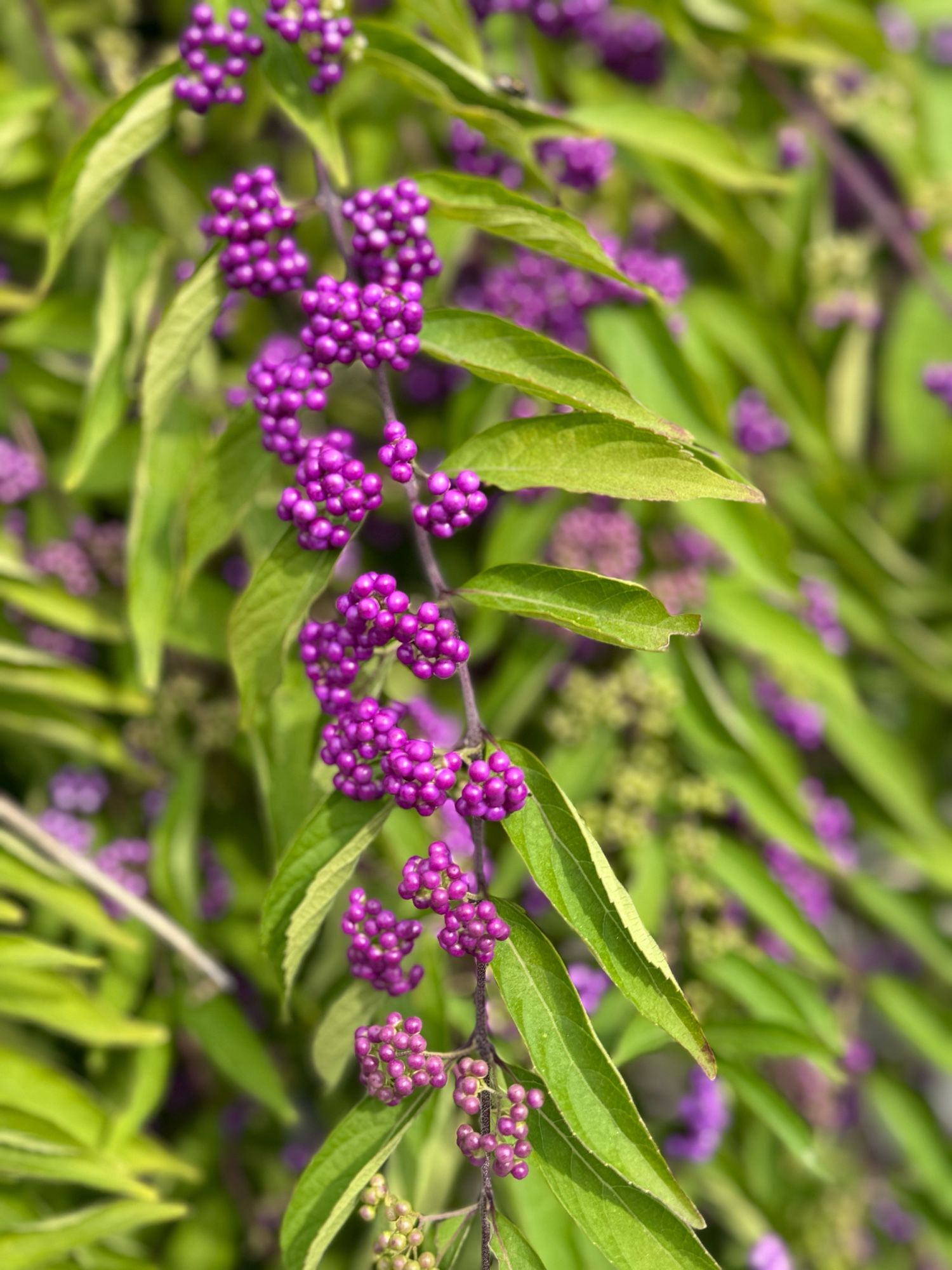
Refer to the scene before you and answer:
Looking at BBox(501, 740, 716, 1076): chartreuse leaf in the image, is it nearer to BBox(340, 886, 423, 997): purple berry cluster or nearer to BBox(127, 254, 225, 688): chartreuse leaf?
BBox(340, 886, 423, 997): purple berry cluster

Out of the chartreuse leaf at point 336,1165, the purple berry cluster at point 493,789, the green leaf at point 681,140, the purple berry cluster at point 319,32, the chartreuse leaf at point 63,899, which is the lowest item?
the chartreuse leaf at point 63,899

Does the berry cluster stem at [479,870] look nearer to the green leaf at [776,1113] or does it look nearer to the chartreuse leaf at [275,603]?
the chartreuse leaf at [275,603]

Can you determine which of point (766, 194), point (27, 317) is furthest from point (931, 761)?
point (27, 317)

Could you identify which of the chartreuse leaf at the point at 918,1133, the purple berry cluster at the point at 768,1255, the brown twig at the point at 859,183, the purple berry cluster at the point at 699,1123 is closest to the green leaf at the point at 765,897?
the purple berry cluster at the point at 699,1123

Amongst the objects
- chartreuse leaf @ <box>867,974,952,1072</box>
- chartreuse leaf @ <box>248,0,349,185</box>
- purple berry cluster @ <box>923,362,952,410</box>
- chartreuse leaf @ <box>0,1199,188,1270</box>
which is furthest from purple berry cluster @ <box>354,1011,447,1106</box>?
purple berry cluster @ <box>923,362,952,410</box>

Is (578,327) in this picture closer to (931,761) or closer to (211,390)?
(211,390)
